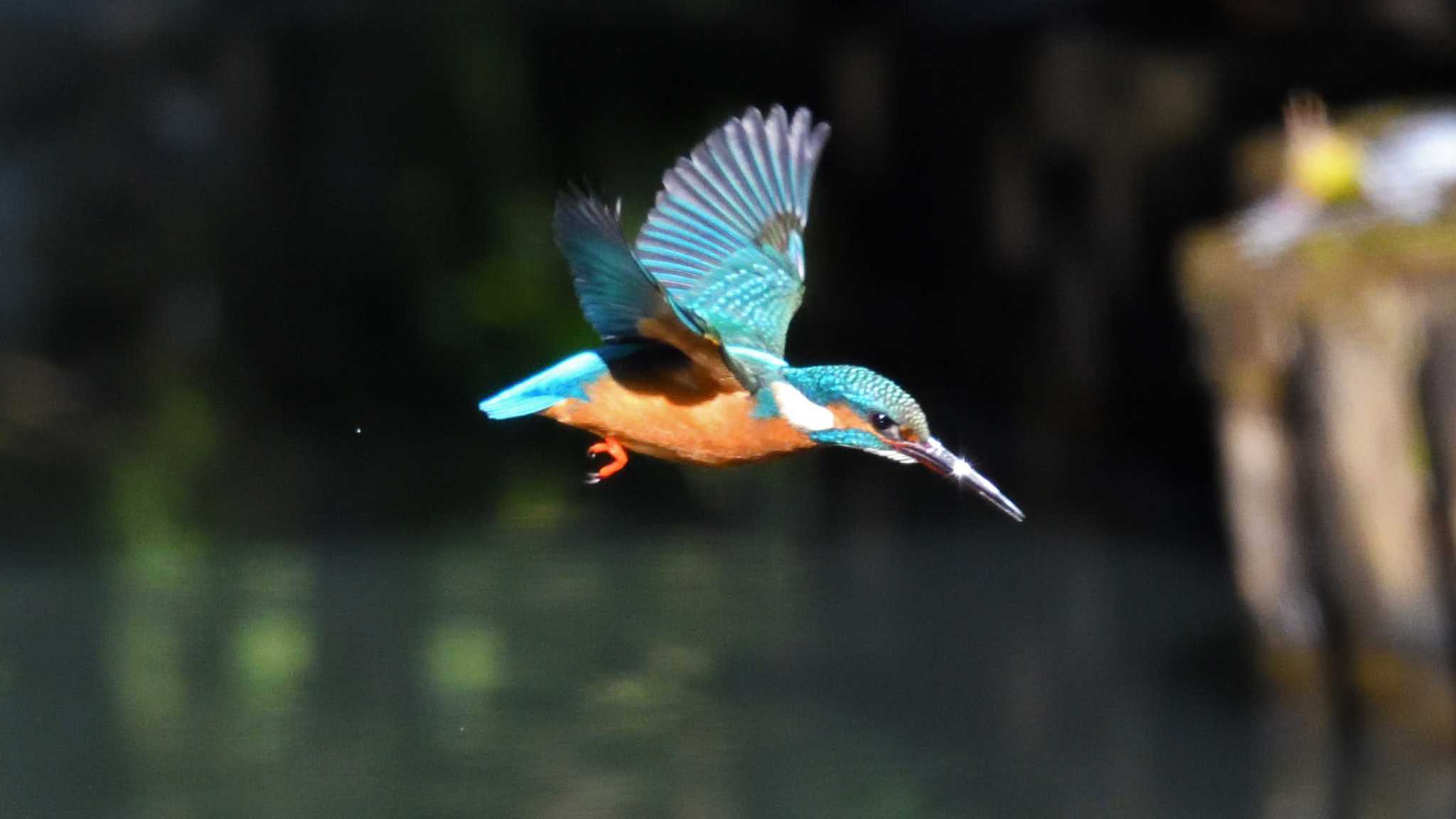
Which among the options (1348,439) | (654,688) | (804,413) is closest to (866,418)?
(804,413)

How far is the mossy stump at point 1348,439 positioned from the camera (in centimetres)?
428

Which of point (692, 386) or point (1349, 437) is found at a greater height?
point (1349, 437)

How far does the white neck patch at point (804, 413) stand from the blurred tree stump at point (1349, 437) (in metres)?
2.59

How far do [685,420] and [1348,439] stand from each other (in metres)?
2.76

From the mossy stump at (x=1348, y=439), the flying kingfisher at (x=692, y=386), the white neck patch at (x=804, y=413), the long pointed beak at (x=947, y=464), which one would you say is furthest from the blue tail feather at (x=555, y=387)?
the mossy stump at (x=1348, y=439)

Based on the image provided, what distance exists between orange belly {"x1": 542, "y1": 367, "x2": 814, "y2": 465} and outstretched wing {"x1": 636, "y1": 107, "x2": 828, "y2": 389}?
308 mm

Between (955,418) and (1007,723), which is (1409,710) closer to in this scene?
(1007,723)

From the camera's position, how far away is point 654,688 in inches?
211

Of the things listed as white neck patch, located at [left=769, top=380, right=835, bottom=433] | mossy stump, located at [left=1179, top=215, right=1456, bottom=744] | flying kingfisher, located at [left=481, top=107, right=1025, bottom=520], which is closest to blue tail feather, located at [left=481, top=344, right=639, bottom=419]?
flying kingfisher, located at [left=481, top=107, right=1025, bottom=520]

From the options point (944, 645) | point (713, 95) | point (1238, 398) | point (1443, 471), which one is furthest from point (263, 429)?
point (1443, 471)

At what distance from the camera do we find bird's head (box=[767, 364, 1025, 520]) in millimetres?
1849

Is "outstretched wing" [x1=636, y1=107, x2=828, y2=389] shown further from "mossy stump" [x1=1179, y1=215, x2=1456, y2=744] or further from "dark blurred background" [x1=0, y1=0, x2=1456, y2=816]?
"dark blurred background" [x1=0, y1=0, x2=1456, y2=816]

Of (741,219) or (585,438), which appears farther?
(585,438)

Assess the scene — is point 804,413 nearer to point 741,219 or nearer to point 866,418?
point 866,418
